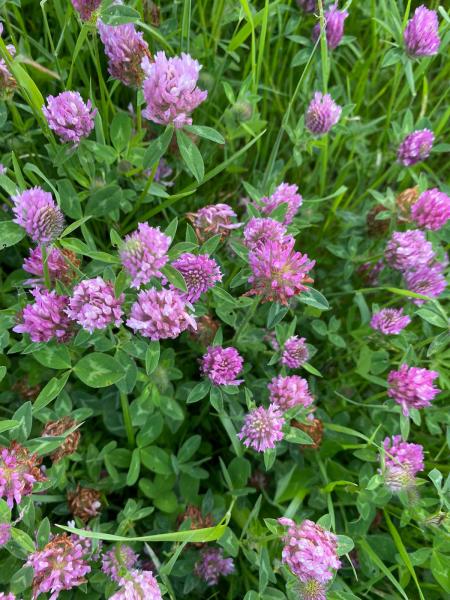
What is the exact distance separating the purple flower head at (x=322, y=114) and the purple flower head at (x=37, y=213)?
0.83 meters

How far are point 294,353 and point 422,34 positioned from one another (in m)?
1.07

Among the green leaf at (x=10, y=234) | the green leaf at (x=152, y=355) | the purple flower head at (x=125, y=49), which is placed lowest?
the green leaf at (x=152, y=355)

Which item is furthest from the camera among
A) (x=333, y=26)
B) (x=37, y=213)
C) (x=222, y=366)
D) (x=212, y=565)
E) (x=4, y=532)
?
(x=333, y=26)

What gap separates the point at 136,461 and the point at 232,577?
48cm

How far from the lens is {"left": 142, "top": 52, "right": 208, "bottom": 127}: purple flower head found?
4.33ft

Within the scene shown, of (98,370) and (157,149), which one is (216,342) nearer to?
(98,370)

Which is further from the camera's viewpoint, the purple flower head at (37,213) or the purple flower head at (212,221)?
the purple flower head at (212,221)

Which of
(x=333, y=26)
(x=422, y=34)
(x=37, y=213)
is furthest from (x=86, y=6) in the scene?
(x=422, y=34)

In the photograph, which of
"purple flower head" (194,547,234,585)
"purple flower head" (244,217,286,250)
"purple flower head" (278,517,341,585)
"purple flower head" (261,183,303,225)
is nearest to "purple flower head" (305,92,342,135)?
"purple flower head" (261,183,303,225)

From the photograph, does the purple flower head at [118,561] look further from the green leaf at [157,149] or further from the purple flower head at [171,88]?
the purple flower head at [171,88]

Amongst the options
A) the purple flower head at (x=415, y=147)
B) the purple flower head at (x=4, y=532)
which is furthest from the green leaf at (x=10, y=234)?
the purple flower head at (x=415, y=147)

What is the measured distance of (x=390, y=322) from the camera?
183 centimetres

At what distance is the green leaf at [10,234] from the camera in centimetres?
142

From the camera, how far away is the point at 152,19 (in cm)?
191
